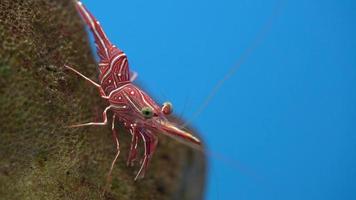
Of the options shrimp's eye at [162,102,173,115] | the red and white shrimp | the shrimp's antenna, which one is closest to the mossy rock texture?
the red and white shrimp

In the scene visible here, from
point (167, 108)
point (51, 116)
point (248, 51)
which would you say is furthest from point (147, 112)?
point (248, 51)

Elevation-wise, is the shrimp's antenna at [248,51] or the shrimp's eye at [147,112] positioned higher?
the shrimp's antenna at [248,51]

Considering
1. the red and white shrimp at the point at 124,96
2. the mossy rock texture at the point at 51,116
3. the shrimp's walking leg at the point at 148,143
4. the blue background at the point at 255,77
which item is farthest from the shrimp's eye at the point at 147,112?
the mossy rock texture at the point at 51,116

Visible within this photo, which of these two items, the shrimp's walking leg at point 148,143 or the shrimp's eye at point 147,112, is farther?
the shrimp's walking leg at point 148,143

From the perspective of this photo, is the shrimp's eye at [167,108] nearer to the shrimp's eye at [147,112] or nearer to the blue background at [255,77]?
the shrimp's eye at [147,112]

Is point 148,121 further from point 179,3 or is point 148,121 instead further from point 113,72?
point 179,3

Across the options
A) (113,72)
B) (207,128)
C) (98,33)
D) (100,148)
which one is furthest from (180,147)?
(98,33)

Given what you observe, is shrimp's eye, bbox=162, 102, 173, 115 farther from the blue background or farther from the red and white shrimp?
the blue background
